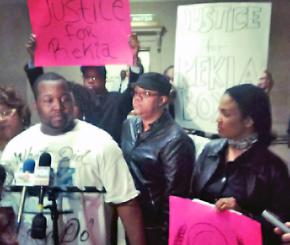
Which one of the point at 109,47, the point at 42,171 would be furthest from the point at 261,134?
the point at 42,171

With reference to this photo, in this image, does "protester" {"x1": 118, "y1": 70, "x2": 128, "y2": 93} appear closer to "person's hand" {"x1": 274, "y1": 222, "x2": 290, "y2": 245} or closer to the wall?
the wall

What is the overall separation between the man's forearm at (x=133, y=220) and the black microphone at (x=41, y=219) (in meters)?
0.21

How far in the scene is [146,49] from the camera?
135 centimetres

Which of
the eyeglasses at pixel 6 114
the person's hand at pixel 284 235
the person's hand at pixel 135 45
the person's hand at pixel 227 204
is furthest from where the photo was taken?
the eyeglasses at pixel 6 114

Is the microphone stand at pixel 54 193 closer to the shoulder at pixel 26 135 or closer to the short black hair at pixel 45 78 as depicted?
the shoulder at pixel 26 135

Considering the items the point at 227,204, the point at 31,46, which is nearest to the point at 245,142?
the point at 227,204

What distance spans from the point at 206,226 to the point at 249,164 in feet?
0.65

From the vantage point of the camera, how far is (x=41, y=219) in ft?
4.36

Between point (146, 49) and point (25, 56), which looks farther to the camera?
point (25, 56)

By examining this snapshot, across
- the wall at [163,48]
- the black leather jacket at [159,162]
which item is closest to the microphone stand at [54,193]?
the black leather jacket at [159,162]

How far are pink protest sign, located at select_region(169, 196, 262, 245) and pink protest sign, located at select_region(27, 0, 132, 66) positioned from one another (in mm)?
438

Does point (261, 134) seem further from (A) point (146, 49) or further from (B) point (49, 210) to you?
(B) point (49, 210)

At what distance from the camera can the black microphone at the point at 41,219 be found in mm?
1328

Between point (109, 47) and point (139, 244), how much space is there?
56 centimetres
